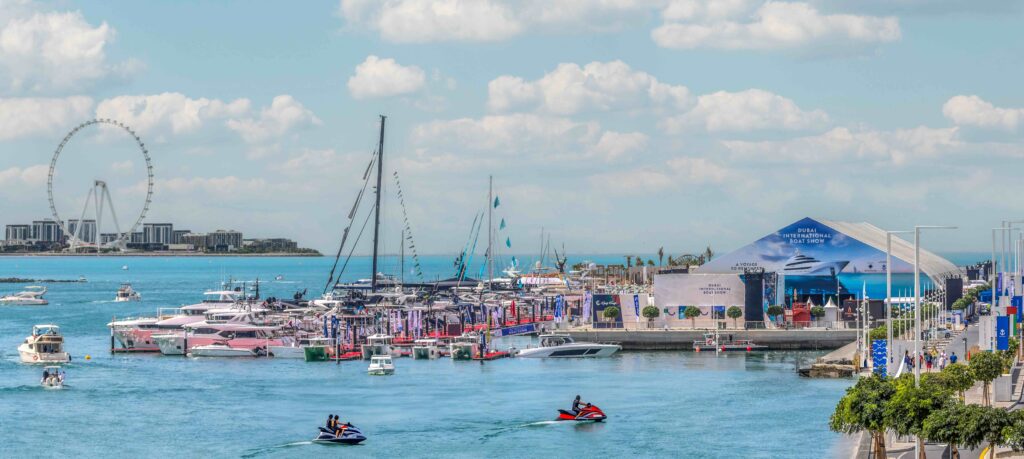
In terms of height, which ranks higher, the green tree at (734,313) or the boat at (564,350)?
the green tree at (734,313)

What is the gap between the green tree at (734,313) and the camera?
388 feet

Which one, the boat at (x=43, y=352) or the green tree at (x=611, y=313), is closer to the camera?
the boat at (x=43, y=352)

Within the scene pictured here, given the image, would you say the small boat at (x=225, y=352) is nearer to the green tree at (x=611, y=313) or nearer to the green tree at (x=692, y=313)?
the green tree at (x=611, y=313)

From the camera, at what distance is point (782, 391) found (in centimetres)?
8212

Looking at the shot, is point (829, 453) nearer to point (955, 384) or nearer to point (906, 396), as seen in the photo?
point (955, 384)

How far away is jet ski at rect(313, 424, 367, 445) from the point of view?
62.6 m

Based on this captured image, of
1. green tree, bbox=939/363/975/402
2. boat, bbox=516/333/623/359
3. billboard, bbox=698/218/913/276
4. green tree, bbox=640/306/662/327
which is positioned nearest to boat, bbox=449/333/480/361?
boat, bbox=516/333/623/359

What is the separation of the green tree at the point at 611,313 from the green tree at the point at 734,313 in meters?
9.46

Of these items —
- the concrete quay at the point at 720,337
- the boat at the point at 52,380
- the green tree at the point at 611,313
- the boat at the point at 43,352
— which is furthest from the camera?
the green tree at the point at 611,313

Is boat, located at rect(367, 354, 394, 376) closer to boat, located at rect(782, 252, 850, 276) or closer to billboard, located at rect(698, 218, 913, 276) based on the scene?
billboard, located at rect(698, 218, 913, 276)

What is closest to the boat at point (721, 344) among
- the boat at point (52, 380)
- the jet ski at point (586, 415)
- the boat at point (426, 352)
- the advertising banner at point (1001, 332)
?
the boat at point (426, 352)

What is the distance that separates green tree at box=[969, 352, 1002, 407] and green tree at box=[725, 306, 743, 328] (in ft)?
193

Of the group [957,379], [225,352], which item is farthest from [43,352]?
[957,379]

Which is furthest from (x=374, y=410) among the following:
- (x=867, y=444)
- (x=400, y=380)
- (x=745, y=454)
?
(x=867, y=444)
